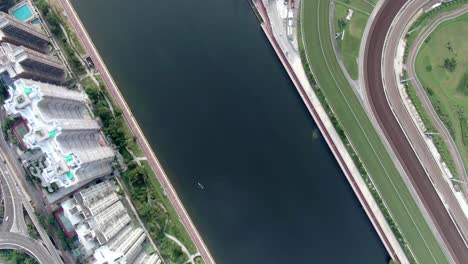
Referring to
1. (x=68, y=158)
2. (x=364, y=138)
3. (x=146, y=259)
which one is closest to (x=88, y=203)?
(x=68, y=158)

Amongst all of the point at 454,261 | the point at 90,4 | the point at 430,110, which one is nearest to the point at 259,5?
the point at 90,4

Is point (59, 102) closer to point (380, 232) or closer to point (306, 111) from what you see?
point (306, 111)

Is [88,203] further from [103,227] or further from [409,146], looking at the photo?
[409,146]

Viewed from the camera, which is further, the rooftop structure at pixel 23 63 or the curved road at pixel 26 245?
the curved road at pixel 26 245

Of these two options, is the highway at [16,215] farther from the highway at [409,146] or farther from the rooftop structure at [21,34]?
the highway at [409,146]

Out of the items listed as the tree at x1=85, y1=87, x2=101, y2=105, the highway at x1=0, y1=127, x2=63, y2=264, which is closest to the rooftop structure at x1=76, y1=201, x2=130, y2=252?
the highway at x1=0, y1=127, x2=63, y2=264

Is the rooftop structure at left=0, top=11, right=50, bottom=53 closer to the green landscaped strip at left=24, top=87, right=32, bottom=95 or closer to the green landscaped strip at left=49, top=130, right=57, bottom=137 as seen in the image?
the green landscaped strip at left=24, top=87, right=32, bottom=95

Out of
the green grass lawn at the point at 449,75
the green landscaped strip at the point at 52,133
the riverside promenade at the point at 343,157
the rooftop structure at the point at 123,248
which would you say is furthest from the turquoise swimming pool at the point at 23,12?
the green grass lawn at the point at 449,75
